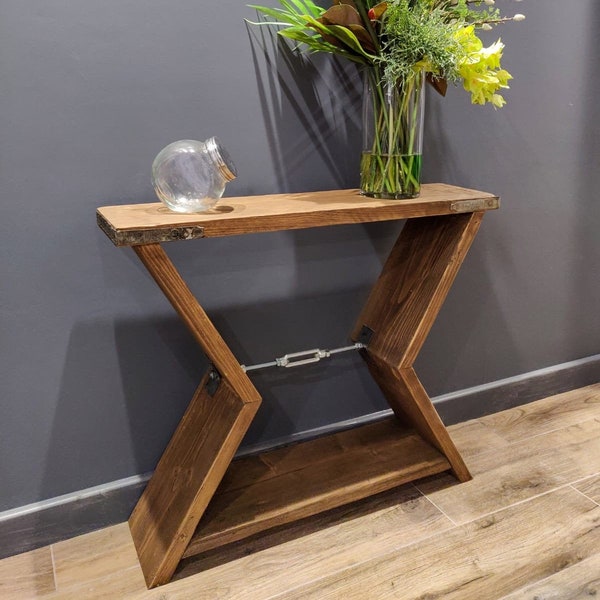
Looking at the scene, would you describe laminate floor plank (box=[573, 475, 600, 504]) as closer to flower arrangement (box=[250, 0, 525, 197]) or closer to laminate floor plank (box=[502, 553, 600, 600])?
laminate floor plank (box=[502, 553, 600, 600])

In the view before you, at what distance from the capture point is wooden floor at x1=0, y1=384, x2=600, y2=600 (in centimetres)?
124

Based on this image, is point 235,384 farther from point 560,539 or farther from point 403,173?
point 560,539

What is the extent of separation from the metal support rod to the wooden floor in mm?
362

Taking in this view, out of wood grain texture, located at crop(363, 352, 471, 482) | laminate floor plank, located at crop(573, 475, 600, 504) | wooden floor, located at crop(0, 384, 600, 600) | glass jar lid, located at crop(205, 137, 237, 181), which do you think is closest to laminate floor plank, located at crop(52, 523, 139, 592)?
wooden floor, located at crop(0, 384, 600, 600)

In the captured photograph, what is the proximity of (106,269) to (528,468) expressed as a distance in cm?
115

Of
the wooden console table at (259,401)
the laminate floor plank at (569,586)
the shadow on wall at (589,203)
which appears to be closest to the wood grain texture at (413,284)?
the wooden console table at (259,401)

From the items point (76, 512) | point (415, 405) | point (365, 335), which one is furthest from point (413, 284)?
point (76, 512)

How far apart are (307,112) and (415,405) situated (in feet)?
2.36

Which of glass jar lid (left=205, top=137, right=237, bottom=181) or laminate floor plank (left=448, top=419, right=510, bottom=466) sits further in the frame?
laminate floor plank (left=448, top=419, right=510, bottom=466)

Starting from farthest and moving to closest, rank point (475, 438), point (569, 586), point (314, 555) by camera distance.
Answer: point (475, 438), point (314, 555), point (569, 586)

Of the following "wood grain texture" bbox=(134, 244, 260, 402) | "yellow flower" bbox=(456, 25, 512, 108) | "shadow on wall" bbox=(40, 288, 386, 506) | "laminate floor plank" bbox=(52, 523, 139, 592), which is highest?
"yellow flower" bbox=(456, 25, 512, 108)

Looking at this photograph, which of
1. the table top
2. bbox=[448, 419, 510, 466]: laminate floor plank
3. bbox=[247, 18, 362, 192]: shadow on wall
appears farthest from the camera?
bbox=[448, 419, 510, 466]: laminate floor plank

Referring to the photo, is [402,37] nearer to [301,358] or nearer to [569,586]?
[301,358]

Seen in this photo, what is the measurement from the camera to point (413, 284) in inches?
57.5
